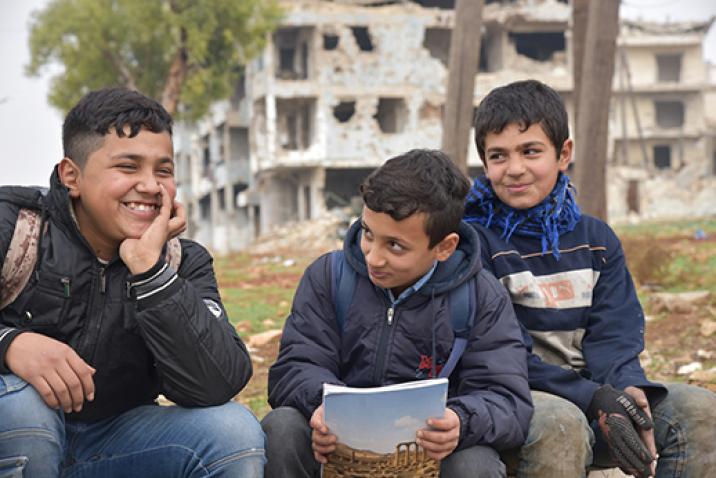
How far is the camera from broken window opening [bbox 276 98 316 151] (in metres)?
31.8

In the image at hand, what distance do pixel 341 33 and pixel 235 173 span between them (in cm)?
720

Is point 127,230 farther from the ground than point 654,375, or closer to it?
farther from the ground

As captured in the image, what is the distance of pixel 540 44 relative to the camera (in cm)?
3534

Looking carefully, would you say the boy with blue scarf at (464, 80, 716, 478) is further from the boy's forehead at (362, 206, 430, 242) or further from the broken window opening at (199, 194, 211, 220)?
the broken window opening at (199, 194, 211, 220)

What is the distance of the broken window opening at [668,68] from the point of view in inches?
1716

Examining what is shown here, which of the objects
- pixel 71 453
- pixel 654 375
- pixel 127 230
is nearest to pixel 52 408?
pixel 71 453

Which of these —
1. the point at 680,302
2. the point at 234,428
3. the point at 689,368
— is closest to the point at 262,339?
the point at 689,368

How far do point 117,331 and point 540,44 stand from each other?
113ft

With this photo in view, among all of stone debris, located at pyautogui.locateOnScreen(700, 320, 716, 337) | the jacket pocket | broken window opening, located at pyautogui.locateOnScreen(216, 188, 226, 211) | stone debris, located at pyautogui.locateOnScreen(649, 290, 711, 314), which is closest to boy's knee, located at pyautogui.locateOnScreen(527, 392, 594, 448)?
the jacket pocket

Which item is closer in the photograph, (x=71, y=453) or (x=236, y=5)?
(x=71, y=453)

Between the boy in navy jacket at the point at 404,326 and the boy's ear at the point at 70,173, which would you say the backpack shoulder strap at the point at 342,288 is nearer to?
the boy in navy jacket at the point at 404,326

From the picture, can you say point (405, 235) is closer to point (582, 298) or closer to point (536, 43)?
point (582, 298)

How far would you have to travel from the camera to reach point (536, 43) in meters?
35.3

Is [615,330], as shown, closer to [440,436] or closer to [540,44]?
[440,436]
